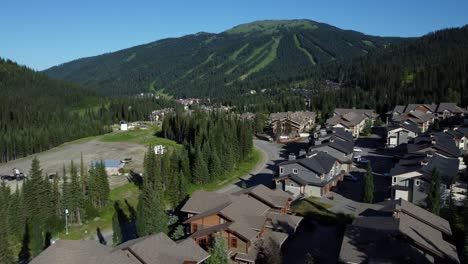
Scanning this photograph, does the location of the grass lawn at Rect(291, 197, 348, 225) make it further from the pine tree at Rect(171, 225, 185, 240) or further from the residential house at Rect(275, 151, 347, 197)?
the pine tree at Rect(171, 225, 185, 240)

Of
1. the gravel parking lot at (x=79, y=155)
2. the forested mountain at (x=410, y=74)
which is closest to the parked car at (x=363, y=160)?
the gravel parking lot at (x=79, y=155)

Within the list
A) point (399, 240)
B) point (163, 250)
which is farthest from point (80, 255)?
point (399, 240)

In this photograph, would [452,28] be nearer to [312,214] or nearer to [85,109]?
[85,109]

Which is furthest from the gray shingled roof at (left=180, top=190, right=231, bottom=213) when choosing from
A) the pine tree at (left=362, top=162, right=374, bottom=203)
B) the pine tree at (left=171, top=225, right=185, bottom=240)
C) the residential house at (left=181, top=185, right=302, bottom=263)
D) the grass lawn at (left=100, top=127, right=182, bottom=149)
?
the grass lawn at (left=100, top=127, right=182, bottom=149)

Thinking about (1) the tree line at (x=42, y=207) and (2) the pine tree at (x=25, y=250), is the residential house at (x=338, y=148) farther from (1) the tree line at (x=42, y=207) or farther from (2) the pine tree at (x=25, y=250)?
(2) the pine tree at (x=25, y=250)

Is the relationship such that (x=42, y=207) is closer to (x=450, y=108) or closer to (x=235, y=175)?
(x=235, y=175)

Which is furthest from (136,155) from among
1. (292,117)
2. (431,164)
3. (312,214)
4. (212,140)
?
(431,164)
